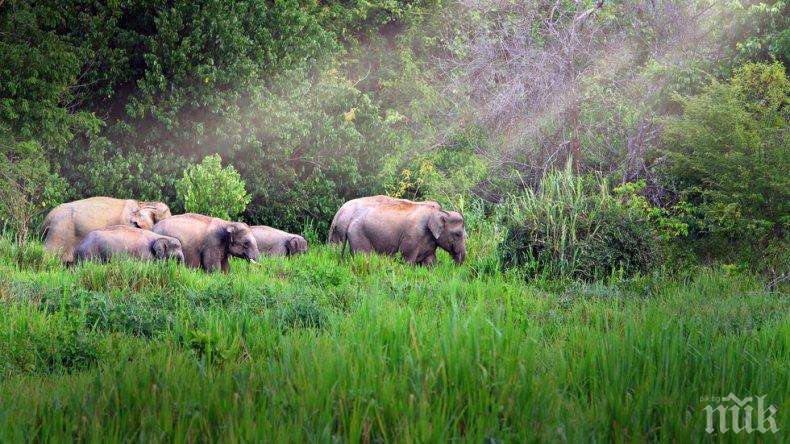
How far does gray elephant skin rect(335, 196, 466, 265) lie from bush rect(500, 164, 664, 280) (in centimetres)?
158

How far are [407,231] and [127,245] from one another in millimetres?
4157

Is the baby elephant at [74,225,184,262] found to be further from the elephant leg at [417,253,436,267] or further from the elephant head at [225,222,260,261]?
the elephant leg at [417,253,436,267]

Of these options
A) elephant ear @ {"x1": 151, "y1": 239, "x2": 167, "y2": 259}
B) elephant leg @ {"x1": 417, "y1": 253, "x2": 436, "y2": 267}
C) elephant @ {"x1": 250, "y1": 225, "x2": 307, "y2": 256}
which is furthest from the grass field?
elephant @ {"x1": 250, "y1": 225, "x2": 307, "y2": 256}

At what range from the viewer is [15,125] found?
14.6 meters

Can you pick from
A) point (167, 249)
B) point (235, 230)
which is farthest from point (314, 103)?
point (167, 249)

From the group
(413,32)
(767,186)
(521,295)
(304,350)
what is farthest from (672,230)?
(413,32)

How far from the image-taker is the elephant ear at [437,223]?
13.1 meters

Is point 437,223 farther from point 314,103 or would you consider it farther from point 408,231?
point 314,103

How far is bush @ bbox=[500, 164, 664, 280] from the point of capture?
11141mm

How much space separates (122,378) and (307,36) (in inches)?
655

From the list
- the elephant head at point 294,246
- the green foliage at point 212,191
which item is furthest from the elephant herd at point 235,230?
the green foliage at point 212,191

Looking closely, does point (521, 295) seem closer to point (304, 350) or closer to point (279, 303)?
point (279, 303)

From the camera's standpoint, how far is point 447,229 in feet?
43.1

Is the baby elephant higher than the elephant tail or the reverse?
higher
